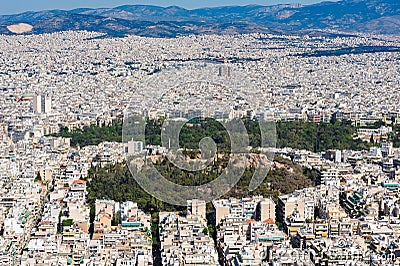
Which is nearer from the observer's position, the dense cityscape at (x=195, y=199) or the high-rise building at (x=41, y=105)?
the dense cityscape at (x=195, y=199)

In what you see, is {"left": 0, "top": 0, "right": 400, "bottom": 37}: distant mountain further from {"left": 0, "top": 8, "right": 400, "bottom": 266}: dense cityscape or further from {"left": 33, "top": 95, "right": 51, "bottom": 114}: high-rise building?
{"left": 33, "top": 95, "right": 51, "bottom": 114}: high-rise building

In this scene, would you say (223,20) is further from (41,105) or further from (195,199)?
(195,199)

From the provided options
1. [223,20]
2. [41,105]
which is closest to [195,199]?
[41,105]

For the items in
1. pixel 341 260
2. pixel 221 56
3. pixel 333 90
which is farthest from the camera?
pixel 221 56

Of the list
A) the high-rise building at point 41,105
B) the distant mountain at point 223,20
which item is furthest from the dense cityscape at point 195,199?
the distant mountain at point 223,20

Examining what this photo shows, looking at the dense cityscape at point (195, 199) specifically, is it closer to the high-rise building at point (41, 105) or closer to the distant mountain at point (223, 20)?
the high-rise building at point (41, 105)

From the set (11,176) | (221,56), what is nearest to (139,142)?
(11,176)

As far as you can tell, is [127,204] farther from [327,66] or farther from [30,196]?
[327,66]
